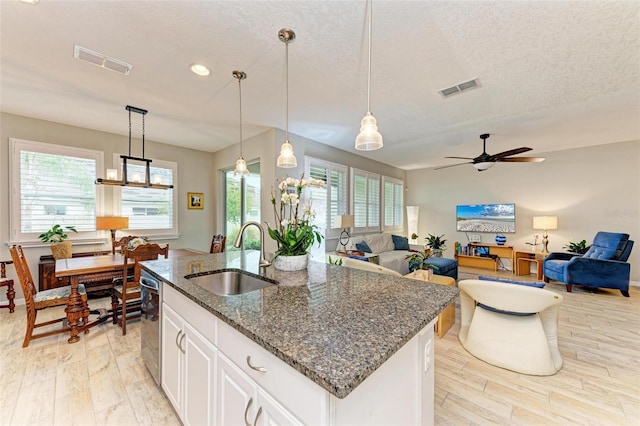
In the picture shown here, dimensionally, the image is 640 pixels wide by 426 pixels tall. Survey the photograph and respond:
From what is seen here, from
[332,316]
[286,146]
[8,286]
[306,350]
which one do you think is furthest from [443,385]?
[8,286]

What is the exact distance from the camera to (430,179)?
7.44 m

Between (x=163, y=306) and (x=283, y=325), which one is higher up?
(x=283, y=325)

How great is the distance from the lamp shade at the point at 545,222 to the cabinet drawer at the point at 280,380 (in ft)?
21.2

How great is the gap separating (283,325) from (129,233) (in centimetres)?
482

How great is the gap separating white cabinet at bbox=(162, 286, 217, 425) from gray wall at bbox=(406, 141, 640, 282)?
6.95 m

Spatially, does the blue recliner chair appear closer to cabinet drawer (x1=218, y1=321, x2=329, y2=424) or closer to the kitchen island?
the kitchen island

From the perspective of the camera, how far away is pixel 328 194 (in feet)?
16.3

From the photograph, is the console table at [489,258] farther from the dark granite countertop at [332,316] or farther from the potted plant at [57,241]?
the potted plant at [57,241]

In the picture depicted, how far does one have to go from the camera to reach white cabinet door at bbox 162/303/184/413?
1.55m

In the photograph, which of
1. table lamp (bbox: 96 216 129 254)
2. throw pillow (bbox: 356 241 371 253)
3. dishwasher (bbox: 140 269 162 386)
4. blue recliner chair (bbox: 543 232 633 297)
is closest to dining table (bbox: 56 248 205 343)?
dishwasher (bbox: 140 269 162 386)

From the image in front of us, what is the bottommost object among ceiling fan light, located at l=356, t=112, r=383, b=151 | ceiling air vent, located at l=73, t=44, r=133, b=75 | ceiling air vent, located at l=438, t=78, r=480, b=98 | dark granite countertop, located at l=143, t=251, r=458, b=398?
dark granite countertop, located at l=143, t=251, r=458, b=398

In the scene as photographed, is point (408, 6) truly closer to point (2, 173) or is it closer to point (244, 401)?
point (244, 401)

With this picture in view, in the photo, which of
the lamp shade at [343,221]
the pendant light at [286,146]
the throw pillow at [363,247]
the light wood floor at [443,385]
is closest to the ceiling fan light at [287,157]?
the pendant light at [286,146]

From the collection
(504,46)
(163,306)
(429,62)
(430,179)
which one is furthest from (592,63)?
(430,179)
